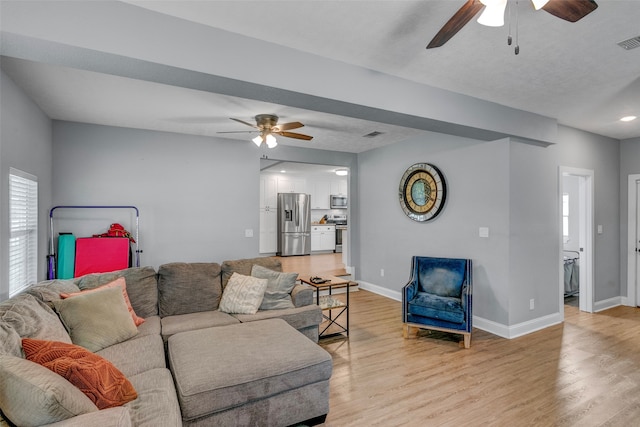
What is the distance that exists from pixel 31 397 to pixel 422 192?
446 centimetres

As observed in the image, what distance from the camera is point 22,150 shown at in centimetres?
287

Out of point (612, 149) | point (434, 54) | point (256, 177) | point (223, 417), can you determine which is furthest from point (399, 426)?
point (612, 149)

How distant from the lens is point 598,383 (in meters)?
2.71

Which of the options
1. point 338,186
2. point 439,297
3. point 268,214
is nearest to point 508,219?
point 439,297

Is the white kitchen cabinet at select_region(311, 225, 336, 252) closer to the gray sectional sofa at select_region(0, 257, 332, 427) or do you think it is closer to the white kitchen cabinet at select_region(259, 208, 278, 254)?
the white kitchen cabinet at select_region(259, 208, 278, 254)

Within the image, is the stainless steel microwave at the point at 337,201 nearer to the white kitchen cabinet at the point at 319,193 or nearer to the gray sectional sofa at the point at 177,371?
the white kitchen cabinet at the point at 319,193

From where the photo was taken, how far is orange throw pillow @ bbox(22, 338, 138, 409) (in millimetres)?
1495

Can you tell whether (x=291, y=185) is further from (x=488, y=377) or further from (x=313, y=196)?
(x=488, y=377)

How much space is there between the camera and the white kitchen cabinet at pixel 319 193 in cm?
1020

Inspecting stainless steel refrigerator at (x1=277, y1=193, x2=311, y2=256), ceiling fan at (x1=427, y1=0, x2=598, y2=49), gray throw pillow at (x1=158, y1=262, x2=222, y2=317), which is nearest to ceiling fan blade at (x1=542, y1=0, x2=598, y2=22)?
ceiling fan at (x1=427, y1=0, x2=598, y2=49)

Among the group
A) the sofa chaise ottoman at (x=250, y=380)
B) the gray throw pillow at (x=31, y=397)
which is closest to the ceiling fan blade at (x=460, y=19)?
the sofa chaise ottoman at (x=250, y=380)

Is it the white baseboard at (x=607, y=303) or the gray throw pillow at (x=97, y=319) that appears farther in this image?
the white baseboard at (x=607, y=303)

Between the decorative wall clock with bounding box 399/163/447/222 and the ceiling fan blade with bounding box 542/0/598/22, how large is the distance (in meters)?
3.03

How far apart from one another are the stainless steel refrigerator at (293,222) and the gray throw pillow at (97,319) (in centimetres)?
671
